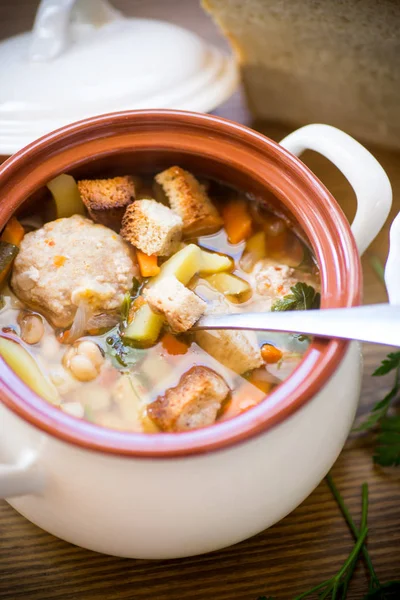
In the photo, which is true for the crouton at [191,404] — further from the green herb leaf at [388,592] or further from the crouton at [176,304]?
the green herb leaf at [388,592]

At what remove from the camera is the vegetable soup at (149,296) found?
111 cm

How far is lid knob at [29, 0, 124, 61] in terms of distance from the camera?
4.95 feet

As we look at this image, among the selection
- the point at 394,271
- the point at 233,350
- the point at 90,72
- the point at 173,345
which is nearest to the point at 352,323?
the point at 394,271

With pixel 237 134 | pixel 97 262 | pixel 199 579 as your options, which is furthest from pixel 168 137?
pixel 199 579

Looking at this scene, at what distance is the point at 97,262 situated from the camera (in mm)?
1191

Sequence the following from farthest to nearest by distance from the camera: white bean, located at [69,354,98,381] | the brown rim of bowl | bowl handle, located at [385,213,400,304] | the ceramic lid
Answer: the ceramic lid, white bean, located at [69,354,98,381], bowl handle, located at [385,213,400,304], the brown rim of bowl

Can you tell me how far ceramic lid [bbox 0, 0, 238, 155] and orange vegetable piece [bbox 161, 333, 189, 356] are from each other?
0.61 metres

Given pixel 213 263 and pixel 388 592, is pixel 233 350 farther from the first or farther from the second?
pixel 388 592

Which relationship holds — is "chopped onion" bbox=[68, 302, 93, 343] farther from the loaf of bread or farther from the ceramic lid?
the loaf of bread

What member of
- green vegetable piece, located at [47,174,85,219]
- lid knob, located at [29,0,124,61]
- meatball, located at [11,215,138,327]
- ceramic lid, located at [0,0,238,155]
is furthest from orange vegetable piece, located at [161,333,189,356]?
lid knob, located at [29,0,124,61]

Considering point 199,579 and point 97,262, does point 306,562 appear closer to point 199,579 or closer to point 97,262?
point 199,579

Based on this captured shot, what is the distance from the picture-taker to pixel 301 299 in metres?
1.19

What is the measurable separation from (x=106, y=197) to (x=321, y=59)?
0.76 m

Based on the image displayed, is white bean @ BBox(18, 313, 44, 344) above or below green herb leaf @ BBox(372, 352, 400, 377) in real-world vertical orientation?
above
